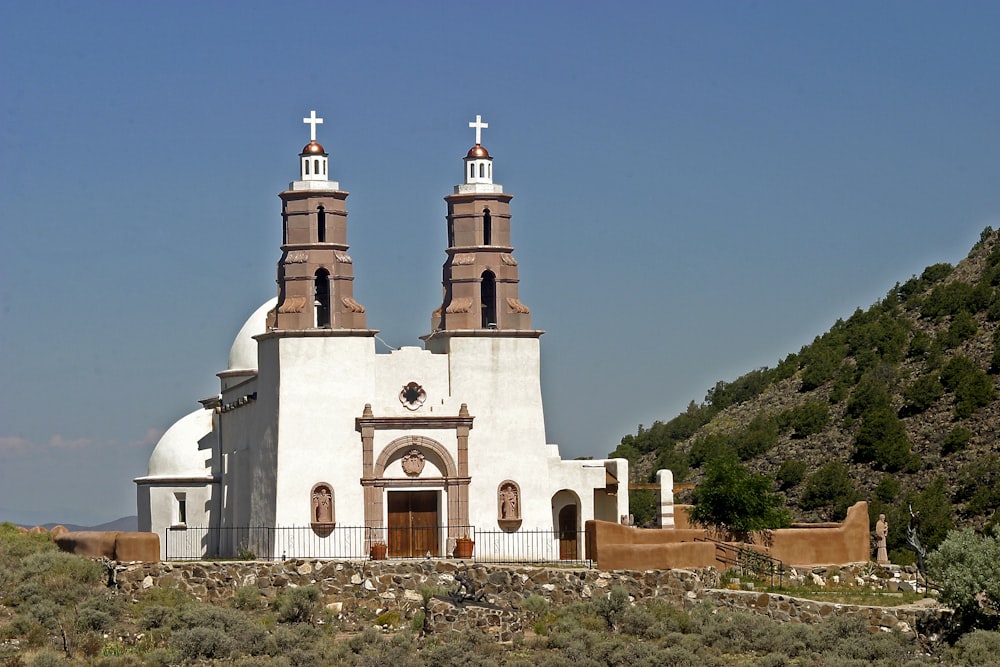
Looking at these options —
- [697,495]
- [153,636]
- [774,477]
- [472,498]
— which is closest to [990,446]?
[774,477]

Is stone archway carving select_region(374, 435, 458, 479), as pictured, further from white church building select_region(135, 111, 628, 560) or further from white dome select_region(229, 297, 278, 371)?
white dome select_region(229, 297, 278, 371)

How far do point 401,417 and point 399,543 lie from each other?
119 inches

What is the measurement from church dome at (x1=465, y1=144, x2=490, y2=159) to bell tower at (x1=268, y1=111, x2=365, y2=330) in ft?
10.9

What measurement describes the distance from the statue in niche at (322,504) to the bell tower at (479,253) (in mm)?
5037

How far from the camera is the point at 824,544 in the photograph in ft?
149

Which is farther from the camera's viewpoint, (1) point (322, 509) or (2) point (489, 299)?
(2) point (489, 299)

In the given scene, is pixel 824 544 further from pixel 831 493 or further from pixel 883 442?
pixel 883 442

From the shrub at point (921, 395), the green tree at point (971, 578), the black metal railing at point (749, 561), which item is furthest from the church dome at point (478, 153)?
the shrub at point (921, 395)

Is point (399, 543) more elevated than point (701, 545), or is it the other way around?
point (399, 543)

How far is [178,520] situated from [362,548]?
733 cm

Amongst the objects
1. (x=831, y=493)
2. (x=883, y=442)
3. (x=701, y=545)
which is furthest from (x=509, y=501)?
(x=883, y=442)

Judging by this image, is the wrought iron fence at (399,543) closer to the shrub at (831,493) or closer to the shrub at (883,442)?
the shrub at (831,493)

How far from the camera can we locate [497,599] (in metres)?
40.8

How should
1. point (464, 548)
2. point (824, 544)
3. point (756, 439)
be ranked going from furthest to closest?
point (756, 439)
point (464, 548)
point (824, 544)
